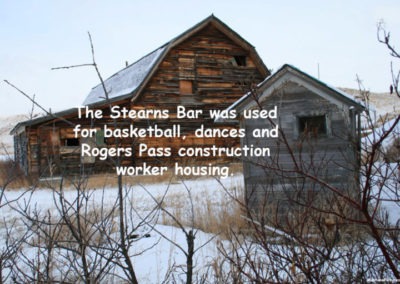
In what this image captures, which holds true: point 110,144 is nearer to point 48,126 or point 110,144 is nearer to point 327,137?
point 48,126

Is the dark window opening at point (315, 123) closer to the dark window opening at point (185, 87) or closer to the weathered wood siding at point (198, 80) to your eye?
the weathered wood siding at point (198, 80)

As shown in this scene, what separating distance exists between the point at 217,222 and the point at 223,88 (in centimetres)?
1196

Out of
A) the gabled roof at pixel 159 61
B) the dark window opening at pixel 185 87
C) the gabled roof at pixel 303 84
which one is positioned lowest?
the gabled roof at pixel 303 84

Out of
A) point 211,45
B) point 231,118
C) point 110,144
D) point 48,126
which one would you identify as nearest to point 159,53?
point 211,45

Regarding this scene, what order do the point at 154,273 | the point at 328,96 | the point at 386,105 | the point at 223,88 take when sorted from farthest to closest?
the point at 386,105
the point at 223,88
the point at 328,96
the point at 154,273

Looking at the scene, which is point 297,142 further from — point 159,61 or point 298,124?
point 159,61

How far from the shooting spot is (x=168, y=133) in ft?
53.4

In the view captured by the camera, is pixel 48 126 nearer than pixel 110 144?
Yes

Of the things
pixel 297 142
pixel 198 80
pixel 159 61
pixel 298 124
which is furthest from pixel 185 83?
pixel 297 142

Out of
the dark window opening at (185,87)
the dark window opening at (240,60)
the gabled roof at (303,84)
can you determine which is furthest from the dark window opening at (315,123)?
the dark window opening at (240,60)

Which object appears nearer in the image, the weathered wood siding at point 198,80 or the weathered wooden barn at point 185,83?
the weathered wooden barn at point 185,83

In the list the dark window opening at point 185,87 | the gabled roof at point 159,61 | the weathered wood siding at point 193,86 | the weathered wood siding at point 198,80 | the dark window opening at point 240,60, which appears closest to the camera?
the gabled roof at point 159,61

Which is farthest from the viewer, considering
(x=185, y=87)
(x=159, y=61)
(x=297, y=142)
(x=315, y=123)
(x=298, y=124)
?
(x=185, y=87)

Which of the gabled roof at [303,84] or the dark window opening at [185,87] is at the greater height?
the dark window opening at [185,87]
